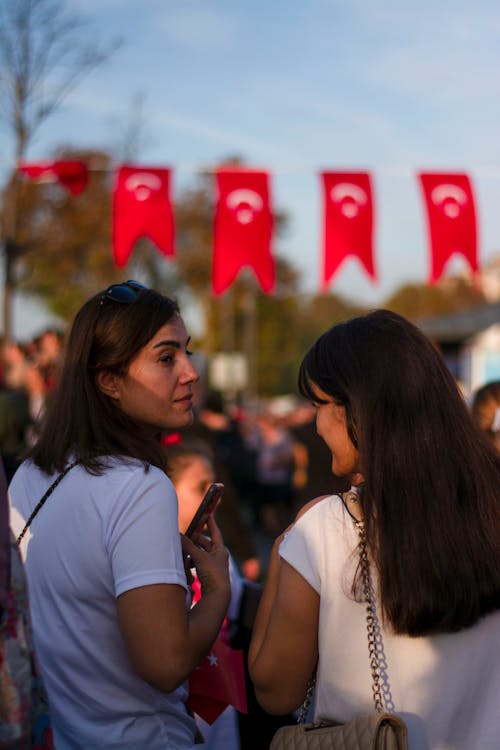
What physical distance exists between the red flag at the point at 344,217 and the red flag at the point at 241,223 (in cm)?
56

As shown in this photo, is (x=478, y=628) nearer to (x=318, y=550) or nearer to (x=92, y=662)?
(x=318, y=550)

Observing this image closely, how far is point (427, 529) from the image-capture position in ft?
6.60

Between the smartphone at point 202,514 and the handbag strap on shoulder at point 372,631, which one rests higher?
the smartphone at point 202,514

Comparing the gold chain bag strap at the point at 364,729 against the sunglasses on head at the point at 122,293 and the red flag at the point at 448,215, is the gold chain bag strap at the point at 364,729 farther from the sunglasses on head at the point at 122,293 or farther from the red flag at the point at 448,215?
the red flag at the point at 448,215

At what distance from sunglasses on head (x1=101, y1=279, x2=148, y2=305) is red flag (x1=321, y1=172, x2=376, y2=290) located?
22.9 feet

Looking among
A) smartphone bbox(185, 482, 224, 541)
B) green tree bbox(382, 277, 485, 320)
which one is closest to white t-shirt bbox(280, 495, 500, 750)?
smartphone bbox(185, 482, 224, 541)

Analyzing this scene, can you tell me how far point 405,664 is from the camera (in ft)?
6.62

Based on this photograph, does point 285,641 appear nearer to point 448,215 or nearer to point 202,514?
point 202,514

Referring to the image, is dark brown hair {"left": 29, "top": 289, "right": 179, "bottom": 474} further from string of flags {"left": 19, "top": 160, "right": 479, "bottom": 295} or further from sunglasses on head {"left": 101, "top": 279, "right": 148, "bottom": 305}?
string of flags {"left": 19, "top": 160, "right": 479, "bottom": 295}

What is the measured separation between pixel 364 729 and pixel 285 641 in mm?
236

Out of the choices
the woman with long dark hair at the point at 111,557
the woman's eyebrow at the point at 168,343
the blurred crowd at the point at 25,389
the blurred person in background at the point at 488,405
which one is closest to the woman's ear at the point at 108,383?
the woman with long dark hair at the point at 111,557

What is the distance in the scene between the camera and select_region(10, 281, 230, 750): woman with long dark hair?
2.04 meters

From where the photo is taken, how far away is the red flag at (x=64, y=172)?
9.45 m

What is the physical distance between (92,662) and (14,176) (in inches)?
407
